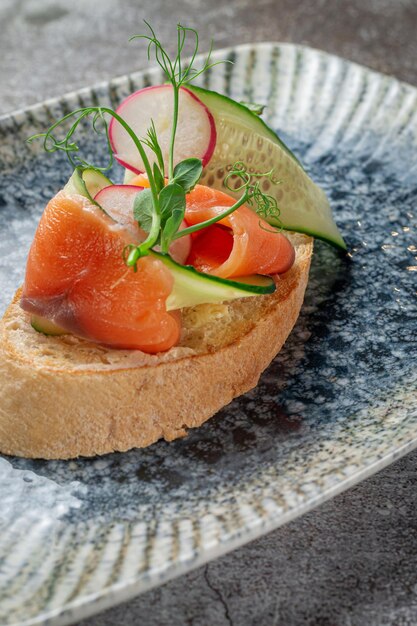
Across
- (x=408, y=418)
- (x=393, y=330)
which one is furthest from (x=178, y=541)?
(x=393, y=330)

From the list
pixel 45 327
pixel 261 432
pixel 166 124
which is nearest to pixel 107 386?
pixel 45 327

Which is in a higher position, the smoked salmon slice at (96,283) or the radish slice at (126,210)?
the radish slice at (126,210)

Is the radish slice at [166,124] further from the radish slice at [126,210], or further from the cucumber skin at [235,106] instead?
the radish slice at [126,210]

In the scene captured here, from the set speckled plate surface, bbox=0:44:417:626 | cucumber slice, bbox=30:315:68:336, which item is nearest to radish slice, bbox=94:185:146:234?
cucumber slice, bbox=30:315:68:336

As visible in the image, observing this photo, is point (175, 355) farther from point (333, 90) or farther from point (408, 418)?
point (333, 90)

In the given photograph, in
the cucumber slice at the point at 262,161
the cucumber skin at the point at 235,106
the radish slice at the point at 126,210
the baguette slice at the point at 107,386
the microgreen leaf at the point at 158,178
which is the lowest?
the baguette slice at the point at 107,386

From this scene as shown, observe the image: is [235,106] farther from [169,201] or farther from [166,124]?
[169,201]

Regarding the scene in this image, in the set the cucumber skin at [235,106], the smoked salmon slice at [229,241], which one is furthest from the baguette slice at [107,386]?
the cucumber skin at [235,106]

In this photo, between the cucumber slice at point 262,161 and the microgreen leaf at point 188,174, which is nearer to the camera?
the microgreen leaf at point 188,174

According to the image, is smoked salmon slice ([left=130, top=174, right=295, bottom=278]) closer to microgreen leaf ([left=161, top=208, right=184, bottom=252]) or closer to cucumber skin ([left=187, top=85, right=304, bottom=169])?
microgreen leaf ([left=161, top=208, right=184, bottom=252])
